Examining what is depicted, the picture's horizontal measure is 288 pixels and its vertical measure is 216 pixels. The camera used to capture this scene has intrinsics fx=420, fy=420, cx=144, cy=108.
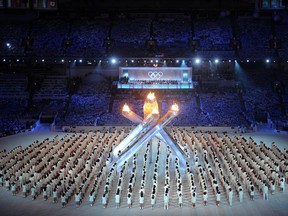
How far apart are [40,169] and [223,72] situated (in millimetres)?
29499

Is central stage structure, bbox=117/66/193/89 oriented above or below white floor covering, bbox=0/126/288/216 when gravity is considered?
above

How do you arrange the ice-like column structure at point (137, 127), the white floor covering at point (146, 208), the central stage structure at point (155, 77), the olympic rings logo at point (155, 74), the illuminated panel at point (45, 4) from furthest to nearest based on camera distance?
the olympic rings logo at point (155, 74) → the central stage structure at point (155, 77) → the illuminated panel at point (45, 4) → the ice-like column structure at point (137, 127) → the white floor covering at point (146, 208)

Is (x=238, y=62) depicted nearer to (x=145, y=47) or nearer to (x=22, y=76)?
(x=145, y=47)

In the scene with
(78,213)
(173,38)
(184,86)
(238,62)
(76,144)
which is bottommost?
(78,213)

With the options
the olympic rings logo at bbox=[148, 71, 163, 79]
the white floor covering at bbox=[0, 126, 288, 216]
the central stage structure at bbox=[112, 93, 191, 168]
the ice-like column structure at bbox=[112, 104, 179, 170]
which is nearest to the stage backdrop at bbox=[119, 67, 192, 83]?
the olympic rings logo at bbox=[148, 71, 163, 79]

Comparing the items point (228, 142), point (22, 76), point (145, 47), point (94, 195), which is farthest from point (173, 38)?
point (94, 195)

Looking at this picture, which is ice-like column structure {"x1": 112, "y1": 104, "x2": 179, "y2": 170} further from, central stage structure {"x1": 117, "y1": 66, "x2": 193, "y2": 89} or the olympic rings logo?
the olympic rings logo

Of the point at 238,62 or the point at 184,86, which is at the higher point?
the point at 238,62

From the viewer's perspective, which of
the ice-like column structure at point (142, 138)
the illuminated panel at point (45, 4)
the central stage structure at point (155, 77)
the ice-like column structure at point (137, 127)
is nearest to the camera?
the ice-like column structure at point (142, 138)

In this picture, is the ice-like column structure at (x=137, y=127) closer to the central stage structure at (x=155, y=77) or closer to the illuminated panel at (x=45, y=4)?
the central stage structure at (x=155, y=77)

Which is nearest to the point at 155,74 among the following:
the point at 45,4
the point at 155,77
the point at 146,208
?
the point at 155,77

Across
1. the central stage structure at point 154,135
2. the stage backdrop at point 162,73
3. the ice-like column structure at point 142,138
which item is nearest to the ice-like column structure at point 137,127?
the central stage structure at point 154,135

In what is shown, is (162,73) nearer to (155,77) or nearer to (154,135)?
(155,77)

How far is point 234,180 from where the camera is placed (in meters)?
19.4
